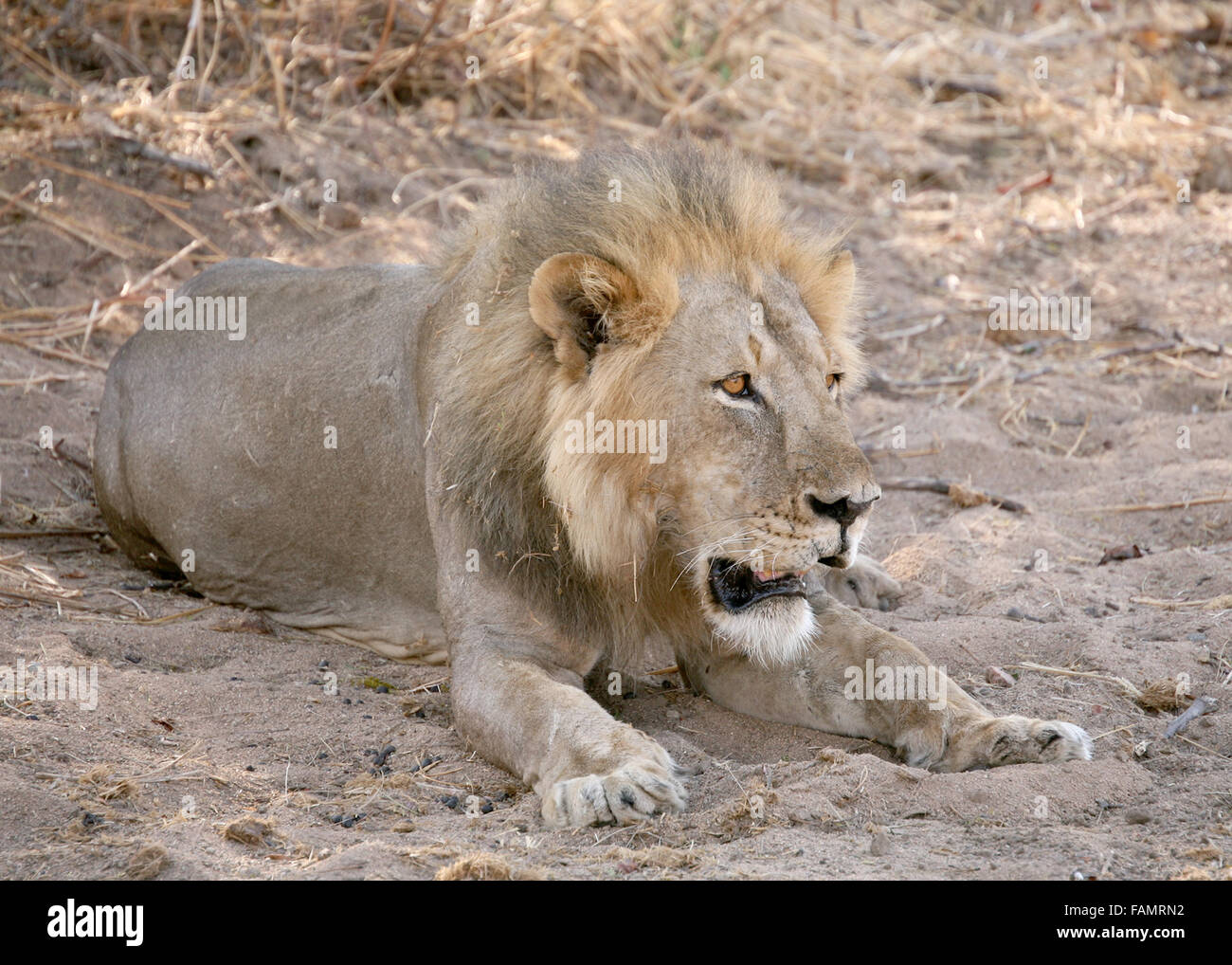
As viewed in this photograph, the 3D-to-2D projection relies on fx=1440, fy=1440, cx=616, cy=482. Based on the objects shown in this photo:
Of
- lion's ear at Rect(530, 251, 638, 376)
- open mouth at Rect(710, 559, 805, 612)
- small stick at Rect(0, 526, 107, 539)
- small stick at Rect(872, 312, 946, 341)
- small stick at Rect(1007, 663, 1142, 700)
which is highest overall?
small stick at Rect(872, 312, 946, 341)

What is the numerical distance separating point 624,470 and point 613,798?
0.92 metres

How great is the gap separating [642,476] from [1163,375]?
4.87 metres

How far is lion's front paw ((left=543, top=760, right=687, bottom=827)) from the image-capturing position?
346 cm

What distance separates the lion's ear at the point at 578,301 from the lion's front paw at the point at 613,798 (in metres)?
1.12

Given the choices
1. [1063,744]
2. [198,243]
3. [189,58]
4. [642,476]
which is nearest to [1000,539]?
[1063,744]

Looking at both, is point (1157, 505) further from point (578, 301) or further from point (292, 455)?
point (292, 455)

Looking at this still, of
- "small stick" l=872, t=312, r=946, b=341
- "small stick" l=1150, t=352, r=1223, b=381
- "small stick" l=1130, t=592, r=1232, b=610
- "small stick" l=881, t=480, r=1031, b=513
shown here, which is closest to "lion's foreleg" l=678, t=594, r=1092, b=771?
"small stick" l=1130, t=592, r=1232, b=610

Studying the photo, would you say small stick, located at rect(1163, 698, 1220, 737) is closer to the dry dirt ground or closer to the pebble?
the dry dirt ground

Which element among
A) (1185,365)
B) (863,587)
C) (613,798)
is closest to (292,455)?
(863,587)

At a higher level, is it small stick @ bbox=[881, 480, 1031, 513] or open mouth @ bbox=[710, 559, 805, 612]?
small stick @ bbox=[881, 480, 1031, 513]

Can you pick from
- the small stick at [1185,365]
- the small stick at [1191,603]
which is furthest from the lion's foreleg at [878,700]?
the small stick at [1185,365]

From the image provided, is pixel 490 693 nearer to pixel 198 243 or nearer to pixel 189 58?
pixel 198 243

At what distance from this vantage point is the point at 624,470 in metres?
3.94

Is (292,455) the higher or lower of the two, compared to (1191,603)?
higher
